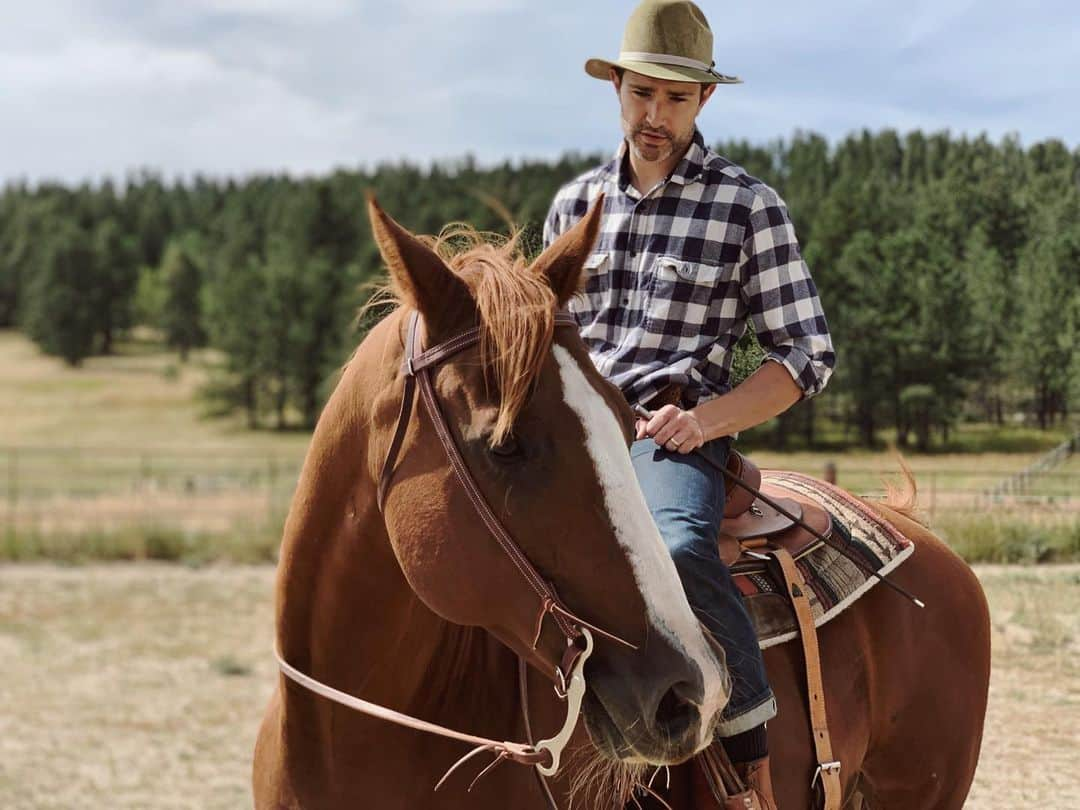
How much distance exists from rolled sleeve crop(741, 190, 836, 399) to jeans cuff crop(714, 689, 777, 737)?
89 cm

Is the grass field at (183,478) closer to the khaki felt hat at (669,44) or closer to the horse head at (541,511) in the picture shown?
the khaki felt hat at (669,44)

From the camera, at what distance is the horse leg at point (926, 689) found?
341 centimetres

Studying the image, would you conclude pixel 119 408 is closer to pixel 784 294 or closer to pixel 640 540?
pixel 784 294

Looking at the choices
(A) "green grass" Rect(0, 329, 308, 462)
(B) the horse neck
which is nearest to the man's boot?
(B) the horse neck

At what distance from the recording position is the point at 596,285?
127 inches

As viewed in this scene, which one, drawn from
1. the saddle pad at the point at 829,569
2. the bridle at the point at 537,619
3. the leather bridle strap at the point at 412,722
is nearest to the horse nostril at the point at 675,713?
the bridle at the point at 537,619

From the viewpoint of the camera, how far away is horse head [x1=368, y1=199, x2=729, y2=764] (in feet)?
6.88

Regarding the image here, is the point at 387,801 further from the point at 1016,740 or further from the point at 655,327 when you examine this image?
the point at 1016,740

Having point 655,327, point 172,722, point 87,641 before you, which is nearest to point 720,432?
point 655,327

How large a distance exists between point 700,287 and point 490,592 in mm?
1234

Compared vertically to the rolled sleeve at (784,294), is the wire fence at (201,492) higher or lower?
lower

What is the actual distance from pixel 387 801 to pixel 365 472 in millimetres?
808

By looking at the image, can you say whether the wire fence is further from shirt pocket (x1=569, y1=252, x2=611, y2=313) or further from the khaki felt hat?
the khaki felt hat

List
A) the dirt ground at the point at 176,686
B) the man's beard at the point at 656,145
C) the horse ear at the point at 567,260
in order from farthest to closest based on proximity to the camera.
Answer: the dirt ground at the point at 176,686 → the man's beard at the point at 656,145 → the horse ear at the point at 567,260
